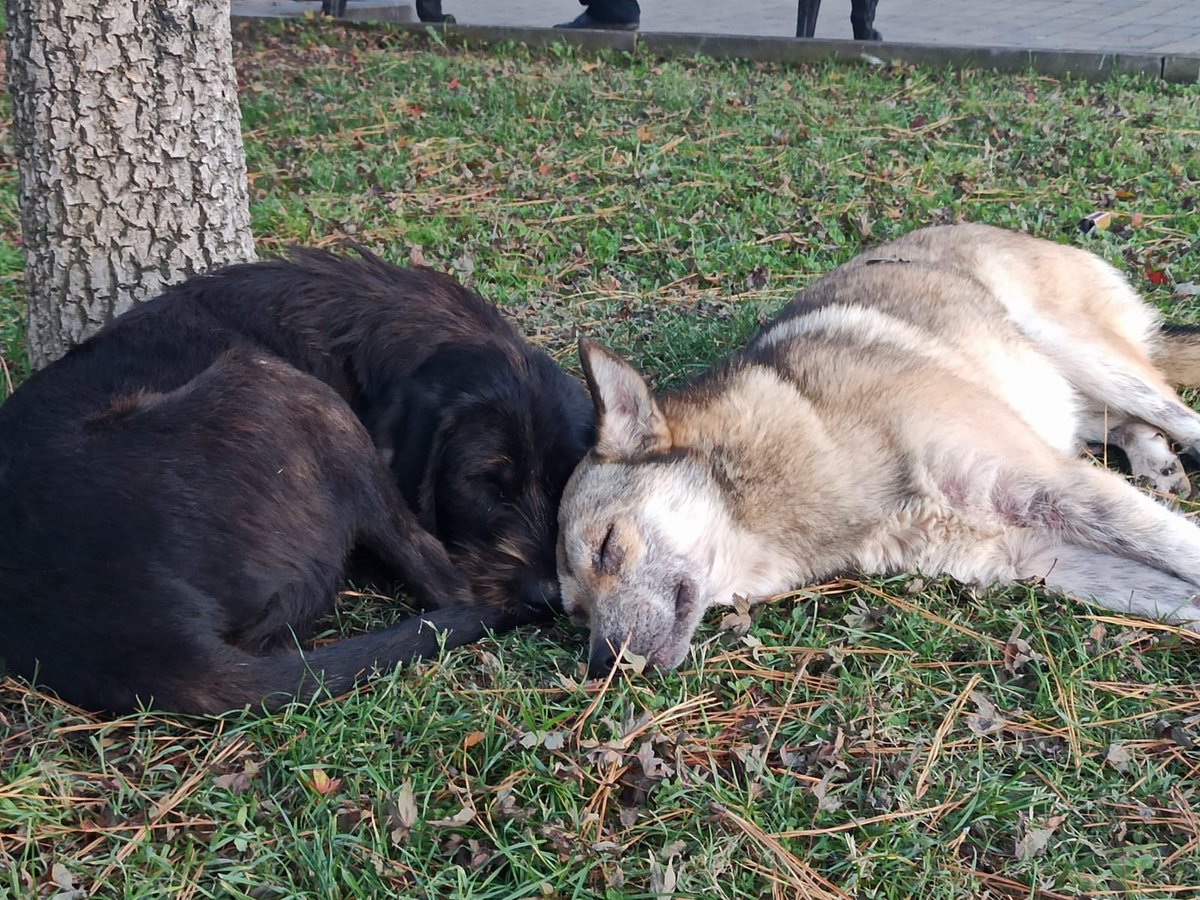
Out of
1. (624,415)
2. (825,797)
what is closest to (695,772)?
(825,797)

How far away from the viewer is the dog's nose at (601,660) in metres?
3.01

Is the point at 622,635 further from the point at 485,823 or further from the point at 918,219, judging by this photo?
the point at 918,219

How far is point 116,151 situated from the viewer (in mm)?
4148

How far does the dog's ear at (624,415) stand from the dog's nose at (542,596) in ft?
1.50

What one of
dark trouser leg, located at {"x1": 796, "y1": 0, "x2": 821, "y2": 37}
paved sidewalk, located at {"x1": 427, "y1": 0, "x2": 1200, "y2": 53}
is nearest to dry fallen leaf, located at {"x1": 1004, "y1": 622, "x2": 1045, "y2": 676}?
dark trouser leg, located at {"x1": 796, "y1": 0, "x2": 821, "y2": 37}

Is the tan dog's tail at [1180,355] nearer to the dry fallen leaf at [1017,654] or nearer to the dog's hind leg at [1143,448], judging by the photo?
the dog's hind leg at [1143,448]

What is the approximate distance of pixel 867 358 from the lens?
12.4 ft

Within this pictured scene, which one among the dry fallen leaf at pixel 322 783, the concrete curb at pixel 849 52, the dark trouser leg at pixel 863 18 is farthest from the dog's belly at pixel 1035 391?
the dark trouser leg at pixel 863 18

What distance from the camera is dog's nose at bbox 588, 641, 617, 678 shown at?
9.87 ft

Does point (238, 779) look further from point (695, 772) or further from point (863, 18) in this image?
point (863, 18)

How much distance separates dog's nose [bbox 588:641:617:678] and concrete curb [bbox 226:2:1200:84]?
7.88 m

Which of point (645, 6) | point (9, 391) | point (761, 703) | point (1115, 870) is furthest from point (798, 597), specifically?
point (645, 6)

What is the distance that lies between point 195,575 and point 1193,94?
8.45 m

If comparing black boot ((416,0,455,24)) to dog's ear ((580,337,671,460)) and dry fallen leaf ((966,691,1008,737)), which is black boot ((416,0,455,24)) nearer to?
dog's ear ((580,337,671,460))
